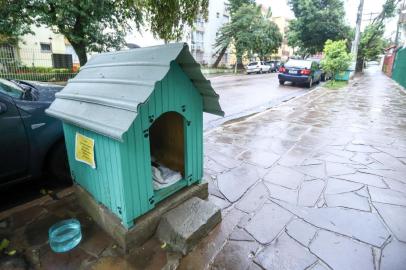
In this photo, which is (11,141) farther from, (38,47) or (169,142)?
(38,47)

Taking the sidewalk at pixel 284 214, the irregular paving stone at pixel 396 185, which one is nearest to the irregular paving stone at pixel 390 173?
the sidewalk at pixel 284 214

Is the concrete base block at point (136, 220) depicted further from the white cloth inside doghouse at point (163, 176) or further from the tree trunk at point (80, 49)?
the tree trunk at point (80, 49)

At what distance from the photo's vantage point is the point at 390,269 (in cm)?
195

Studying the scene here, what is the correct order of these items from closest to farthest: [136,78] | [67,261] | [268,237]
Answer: [136,78], [67,261], [268,237]

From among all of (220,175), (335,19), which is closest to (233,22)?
(335,19)

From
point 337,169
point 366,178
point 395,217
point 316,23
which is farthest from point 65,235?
point 316,23

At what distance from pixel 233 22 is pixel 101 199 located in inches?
1187

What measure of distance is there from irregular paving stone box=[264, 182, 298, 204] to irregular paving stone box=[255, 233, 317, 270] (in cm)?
71

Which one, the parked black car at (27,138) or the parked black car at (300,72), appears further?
the parked black car at (300,72)

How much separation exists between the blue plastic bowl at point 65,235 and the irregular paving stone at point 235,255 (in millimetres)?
1269

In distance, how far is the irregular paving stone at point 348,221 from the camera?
2.30 meters

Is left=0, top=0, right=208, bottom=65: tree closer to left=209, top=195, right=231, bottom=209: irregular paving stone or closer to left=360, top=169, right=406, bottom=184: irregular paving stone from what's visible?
left=209, top=195, right=231, bottom=209: irregular paving stone

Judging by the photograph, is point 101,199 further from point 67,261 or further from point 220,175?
point 220,175

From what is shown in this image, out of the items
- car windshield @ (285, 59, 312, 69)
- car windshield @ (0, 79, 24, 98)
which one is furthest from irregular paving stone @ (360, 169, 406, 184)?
car windshield @ (285, 59, 312, 69)
